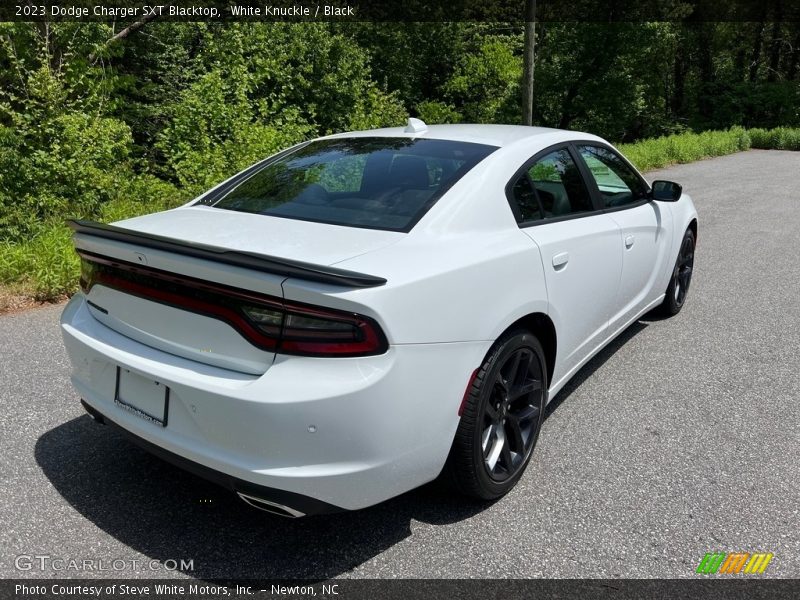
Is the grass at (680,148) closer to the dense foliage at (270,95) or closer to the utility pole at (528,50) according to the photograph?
the dense foliage at (270,95)

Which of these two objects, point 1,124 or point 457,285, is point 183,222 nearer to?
point 457,285

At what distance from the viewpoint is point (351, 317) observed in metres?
2.07

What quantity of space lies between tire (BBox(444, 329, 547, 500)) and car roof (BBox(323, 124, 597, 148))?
1083 millimetres

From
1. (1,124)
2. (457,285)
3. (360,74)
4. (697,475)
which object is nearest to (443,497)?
(457,285)

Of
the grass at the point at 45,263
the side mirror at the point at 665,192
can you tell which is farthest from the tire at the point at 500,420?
the grass at the point at 45,263

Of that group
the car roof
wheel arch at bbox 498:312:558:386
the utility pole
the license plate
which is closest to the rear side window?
the car roof

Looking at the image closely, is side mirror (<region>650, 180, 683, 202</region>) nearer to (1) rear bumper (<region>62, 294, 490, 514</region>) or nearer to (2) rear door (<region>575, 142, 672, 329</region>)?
(2) rear door (<region>575, 142, 672, 329</region>)

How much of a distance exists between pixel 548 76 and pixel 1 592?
3781 cm

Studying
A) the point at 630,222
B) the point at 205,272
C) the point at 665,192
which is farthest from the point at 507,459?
the point at 665,192

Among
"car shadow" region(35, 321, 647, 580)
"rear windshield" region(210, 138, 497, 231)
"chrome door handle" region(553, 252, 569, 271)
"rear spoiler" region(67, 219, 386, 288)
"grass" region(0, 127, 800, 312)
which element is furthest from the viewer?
"grass" region(0, 127, 800, 312)

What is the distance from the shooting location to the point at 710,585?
7.64ft

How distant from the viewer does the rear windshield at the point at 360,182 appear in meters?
2.79

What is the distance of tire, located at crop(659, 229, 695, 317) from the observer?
5.14 meters

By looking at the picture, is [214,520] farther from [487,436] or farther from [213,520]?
[487,436]
